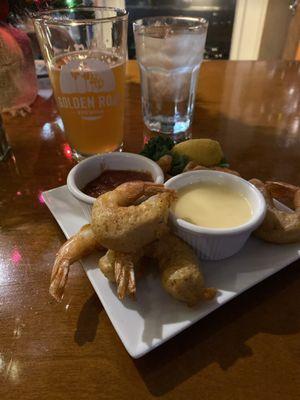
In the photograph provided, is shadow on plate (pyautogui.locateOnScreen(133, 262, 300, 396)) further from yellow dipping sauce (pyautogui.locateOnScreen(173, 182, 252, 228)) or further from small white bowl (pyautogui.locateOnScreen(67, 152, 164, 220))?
small white bowl (pyautogui.locateOnScreen(67, 152, 164, 220))

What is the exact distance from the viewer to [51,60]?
102cm

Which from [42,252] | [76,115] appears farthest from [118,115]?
[42,252]

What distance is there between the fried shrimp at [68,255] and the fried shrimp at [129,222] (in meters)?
0.06

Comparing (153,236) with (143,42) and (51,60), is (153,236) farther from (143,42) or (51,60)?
(143,42)

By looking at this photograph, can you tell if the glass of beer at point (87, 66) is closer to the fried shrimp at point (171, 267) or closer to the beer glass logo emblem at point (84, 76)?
the beer glass logo emblem at point (84, 76)

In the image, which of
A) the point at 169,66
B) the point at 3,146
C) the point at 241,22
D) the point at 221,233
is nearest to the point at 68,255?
the point at 221,233

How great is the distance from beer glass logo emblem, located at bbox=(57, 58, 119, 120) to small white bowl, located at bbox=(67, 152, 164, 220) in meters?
0.17

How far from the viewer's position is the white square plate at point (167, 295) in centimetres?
57

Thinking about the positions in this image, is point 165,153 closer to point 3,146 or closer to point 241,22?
point 3,146

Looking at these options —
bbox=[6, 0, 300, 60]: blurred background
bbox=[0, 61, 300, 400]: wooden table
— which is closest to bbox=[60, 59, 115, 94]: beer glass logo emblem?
bbox=[0, 61, 300, 400]: wooden table

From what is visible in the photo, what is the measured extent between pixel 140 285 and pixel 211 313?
0.14 metres

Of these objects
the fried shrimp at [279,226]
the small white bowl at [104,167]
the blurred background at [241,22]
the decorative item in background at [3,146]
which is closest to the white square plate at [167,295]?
the fried shrimp at [279,226]

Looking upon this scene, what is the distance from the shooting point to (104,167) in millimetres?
923

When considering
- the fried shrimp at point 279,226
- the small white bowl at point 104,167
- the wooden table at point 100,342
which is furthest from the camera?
the small white bowl at point 104,167
